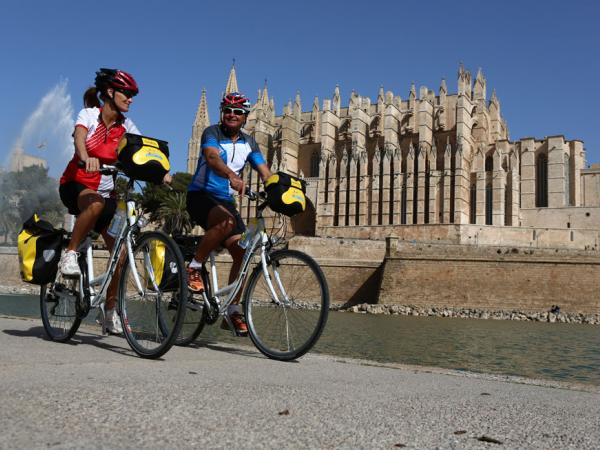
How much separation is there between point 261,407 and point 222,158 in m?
2.61

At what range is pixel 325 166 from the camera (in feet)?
148

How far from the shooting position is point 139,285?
3.95 metres

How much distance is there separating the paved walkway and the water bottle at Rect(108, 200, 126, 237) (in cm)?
97

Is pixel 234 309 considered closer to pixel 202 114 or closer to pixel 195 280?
pixel 195 280

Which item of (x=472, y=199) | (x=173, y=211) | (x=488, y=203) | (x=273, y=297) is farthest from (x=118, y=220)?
(x=472, y=199)

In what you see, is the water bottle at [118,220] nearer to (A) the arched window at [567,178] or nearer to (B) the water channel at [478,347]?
(B) the water channel at [478,347]

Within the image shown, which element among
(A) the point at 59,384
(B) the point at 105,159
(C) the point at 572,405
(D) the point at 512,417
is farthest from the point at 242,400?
(B) the point at 105,159

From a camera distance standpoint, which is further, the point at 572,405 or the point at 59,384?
the point at 572,405

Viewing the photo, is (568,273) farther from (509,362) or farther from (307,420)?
(307,420)

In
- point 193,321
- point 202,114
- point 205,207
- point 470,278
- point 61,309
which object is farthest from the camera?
point 202,114

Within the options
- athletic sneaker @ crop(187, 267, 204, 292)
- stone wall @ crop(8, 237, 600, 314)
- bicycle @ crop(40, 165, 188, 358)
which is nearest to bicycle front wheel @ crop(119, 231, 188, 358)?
bicycle @ crop(40, 165, 188, 358)

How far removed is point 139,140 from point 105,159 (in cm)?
67

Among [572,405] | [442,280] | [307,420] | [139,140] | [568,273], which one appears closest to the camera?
[307,420]

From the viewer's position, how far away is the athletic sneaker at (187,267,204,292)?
4.34m
